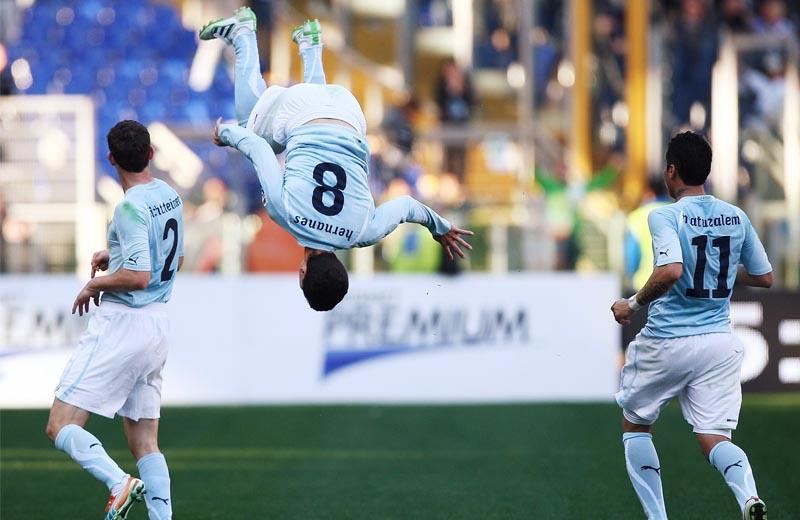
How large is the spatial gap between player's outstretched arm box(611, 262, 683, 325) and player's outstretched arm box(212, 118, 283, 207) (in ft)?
5.64

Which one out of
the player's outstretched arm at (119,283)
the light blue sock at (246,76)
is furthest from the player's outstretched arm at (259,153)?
the player's outstretched arm at (119,283)

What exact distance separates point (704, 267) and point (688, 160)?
20.7 inches

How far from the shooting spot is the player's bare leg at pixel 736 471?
248 inches

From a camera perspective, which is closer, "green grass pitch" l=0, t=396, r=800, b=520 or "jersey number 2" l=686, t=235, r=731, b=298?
"jersey number 2" l=686, t=235, r=731, b=298

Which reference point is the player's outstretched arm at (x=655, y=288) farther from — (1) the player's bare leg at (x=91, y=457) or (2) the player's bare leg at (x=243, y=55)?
(1) the player's bare leg at (x=91, y=457)

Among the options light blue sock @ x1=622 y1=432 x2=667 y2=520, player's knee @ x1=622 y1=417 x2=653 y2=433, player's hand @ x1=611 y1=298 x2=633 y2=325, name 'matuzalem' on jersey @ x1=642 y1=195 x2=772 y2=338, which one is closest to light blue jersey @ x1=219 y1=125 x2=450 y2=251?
player's hand @ x1=611 y1=298 x2=633 y2=325

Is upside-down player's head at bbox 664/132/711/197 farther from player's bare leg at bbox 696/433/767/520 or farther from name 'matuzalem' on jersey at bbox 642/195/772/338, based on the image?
player's bare leg at bbox 696/433/767/520

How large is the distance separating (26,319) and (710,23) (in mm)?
10338

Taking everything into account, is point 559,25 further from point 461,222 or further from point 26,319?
point 26,319

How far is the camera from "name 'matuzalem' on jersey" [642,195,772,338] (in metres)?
6.54

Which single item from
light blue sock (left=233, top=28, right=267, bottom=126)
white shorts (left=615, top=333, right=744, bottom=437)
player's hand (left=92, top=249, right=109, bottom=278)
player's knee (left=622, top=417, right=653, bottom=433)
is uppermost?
→ light blue sock (left=233, top=28, right=267, bottom=126)

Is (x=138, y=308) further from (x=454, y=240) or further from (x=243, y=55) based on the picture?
(x=454, y=240)

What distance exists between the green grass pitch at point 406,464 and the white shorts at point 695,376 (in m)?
1.25

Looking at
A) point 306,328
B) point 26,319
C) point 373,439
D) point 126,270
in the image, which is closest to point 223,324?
point 306,328
